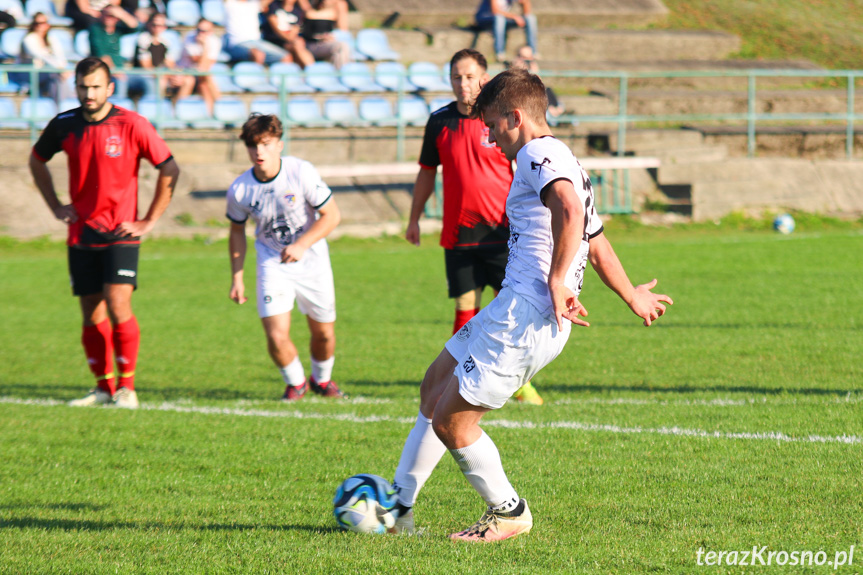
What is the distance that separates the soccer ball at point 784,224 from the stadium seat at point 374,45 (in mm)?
8809

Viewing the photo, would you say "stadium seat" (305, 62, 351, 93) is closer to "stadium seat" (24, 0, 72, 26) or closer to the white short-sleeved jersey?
"stadium seat" (24, 0, 72, 26)

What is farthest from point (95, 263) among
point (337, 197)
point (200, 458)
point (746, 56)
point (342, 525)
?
point (746, 56)

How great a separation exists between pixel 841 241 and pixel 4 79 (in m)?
14.8

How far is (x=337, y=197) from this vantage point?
56.4 ft

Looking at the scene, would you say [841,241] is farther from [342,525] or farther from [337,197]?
[342,525]

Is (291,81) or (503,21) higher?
(503,21)

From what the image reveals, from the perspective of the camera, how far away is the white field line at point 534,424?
5223 millimetres

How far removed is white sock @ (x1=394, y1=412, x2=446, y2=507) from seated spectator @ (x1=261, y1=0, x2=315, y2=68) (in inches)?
656

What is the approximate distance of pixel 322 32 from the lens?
1997 centimetres

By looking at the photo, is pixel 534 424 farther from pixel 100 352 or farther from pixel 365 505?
pixel 100 352

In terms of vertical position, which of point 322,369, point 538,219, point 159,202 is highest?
point 538,219

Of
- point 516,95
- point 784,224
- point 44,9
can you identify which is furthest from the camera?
point 44,9

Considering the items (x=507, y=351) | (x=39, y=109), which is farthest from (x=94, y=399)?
(x=39, y=109)

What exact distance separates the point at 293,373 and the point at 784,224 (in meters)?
12.9
